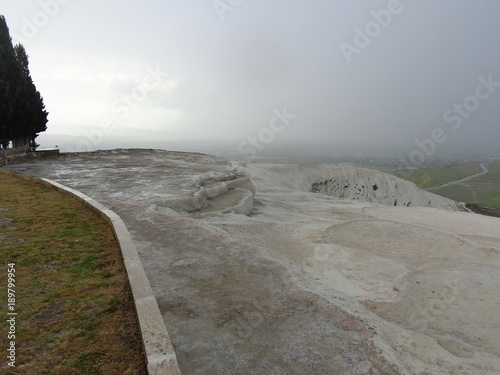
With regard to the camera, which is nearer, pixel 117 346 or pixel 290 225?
pixel 117 346

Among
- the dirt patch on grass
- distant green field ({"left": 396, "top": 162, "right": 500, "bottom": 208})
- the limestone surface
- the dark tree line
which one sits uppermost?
the dark tree line

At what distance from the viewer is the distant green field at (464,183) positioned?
6194 cm

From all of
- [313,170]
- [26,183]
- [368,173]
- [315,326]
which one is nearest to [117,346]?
[315,326]

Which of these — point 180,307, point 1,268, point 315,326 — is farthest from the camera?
point 1,268

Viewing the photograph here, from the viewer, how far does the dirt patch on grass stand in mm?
3219

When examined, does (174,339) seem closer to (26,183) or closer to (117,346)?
(117,346)

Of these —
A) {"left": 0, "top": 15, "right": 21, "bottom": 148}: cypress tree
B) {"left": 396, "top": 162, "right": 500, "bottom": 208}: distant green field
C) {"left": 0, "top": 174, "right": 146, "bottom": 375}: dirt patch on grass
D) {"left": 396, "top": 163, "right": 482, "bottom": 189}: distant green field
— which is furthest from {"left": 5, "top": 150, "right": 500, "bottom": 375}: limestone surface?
{"left": 396, "top": 163, "right": 482, "bottom": 189}: distant green field

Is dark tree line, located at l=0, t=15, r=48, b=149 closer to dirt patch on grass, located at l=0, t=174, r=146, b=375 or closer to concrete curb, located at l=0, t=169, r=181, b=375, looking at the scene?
dirt patch on grass, located at l=0, t=174, r=146, b=375

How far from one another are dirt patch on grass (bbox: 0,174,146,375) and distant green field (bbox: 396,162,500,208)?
66.6 meters

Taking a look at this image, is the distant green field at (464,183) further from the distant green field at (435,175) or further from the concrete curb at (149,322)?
the concrete curb at (149,322)

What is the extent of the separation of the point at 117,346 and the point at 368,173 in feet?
145

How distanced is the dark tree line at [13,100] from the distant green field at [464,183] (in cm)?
6810

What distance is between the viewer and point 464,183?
80.6 m

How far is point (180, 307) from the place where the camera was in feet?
16.1
